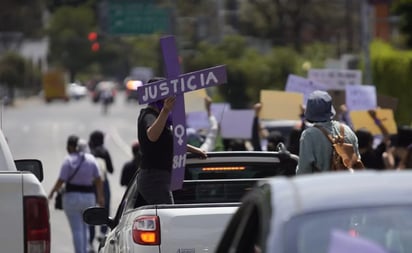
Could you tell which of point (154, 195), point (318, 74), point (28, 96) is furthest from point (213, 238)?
point (28, 96)

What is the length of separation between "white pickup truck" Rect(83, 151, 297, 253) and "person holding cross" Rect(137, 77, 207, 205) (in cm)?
16

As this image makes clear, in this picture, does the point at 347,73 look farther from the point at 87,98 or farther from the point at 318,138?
the point at 87,98

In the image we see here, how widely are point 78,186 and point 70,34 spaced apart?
121m

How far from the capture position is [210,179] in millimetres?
10078

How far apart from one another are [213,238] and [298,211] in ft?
10.6

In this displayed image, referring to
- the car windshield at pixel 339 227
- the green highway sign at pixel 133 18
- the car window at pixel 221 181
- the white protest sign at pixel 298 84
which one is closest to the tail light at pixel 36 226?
the car window at pixel 221 181

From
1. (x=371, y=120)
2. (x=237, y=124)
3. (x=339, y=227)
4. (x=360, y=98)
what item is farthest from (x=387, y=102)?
(x=339, y=227)

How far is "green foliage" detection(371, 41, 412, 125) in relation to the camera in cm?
3180

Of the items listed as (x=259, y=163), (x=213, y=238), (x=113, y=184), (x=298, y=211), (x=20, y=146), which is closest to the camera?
(x=298, y=211)

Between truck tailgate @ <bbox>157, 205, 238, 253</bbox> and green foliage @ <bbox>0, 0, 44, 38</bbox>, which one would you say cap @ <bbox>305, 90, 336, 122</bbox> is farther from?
green foliage @ <bbox>0, 0, 44, 38</bbox>

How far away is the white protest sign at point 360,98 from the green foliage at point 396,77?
11896 mm

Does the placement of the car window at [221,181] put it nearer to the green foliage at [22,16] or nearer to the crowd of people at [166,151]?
the crowd of people at [166,151]

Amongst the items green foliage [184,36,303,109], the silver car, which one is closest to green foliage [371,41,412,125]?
green foliage [184,36,303,109]

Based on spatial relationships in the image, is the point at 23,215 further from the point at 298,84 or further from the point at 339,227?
the point at 298,84
